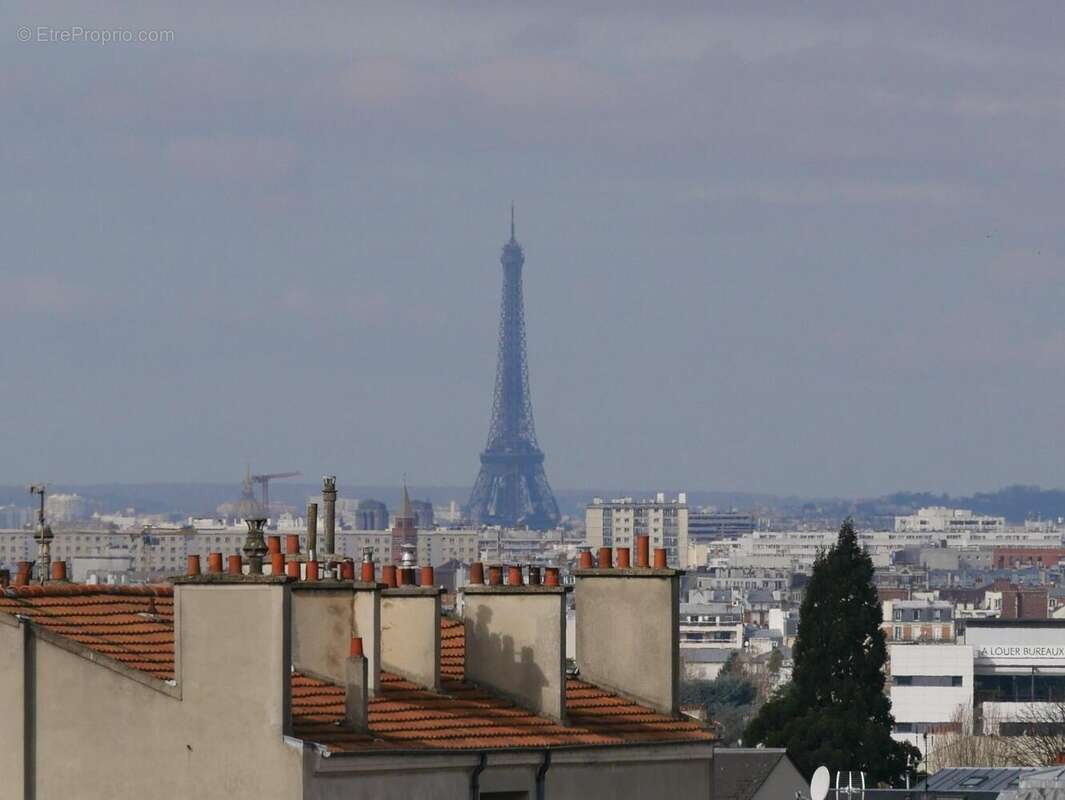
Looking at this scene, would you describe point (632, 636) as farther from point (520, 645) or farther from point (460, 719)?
point (460, 719)

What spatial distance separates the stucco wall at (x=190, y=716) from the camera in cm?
2211

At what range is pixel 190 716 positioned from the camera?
2236 centimetres

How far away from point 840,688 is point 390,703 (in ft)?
203

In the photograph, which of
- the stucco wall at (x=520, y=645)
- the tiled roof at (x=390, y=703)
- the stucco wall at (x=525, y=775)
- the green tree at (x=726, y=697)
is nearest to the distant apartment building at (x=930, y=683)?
the green tree at (x=726, y=697)

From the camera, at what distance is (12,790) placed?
22.5 meters

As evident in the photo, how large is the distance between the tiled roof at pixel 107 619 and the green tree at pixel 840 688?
5451cm

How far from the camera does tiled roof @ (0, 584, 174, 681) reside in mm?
23094

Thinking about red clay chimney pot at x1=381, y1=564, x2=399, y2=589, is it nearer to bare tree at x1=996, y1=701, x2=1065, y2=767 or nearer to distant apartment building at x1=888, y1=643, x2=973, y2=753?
bare tree at x1=996, y1=701, x2=1065, y2=767

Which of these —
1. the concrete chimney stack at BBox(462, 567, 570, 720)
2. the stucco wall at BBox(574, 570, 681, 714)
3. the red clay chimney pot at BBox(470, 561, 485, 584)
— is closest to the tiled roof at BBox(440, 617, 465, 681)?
the concrete chimney stack at BBox(462, 567, 570, 720)

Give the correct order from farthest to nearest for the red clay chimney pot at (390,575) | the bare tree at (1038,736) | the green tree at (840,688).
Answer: the bare tree at (1038,736) < the green tree at (840,688) < the red clay chimney pot at (390,575)

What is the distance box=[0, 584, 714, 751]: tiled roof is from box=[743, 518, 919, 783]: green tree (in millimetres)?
52652

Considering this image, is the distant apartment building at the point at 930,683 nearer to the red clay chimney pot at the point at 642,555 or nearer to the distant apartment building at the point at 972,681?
the distant apartment building at the point at 972,681

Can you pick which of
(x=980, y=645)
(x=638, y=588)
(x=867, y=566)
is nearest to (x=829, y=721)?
(x=867, y=566)

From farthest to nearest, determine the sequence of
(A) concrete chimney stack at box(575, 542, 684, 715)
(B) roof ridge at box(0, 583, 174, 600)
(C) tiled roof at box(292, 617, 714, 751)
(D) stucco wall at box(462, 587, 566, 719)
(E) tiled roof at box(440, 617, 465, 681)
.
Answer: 1. (A) concrete chimney stack at box(575, 542, 684, 715)
2. (E) tiled roof at box(440, 617, 465, 681)
3. (D) stucco wall at box(462, 587, 566, 719)
4. (B) roof ridge at box(0, 583, 174, 600)
5. (C) tiled roof at box(292, 617, 714, 751)
